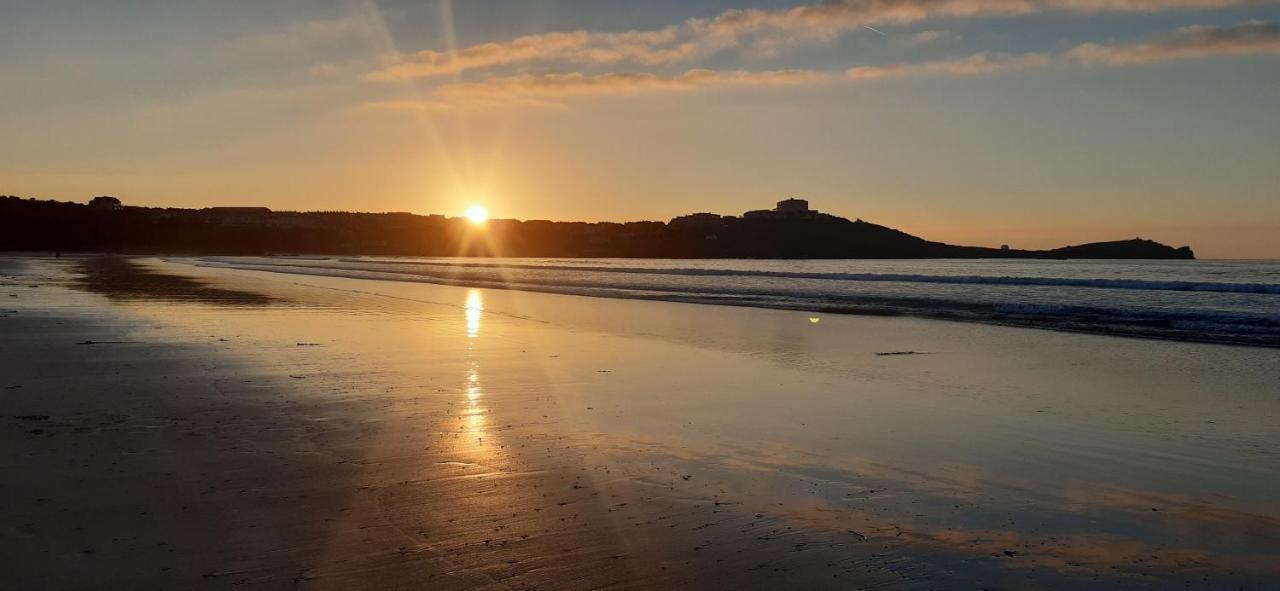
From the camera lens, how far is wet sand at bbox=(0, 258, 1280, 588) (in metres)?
4.05

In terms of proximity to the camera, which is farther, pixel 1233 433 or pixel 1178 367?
pixel 1178 367

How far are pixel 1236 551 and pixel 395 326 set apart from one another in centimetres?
1469

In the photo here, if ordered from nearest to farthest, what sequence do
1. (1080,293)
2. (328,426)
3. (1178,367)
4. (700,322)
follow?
(328,426) < (1178,367) < (700,322) < (1080,293)

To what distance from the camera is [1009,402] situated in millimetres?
8805

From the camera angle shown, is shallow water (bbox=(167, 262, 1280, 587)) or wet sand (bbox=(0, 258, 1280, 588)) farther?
shallow water (bbox=(167, 262, 1280, 587))

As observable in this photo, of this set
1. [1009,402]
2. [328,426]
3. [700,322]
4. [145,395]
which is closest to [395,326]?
[700,322]

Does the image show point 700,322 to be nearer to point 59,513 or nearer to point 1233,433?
point 1233,433

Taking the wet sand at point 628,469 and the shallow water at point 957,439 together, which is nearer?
the wet sand at point 628,469

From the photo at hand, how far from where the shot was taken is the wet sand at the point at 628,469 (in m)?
4.05

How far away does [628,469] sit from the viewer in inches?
232

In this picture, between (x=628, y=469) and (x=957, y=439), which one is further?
(x=957, y=439)

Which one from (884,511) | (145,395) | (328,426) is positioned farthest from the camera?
(145,395)

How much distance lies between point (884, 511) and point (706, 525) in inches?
42.6

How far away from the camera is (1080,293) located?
30391mm
